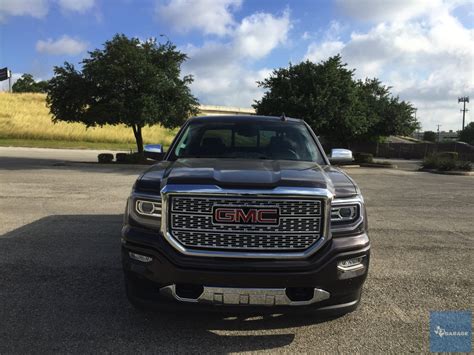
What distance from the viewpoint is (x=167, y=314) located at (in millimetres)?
4109

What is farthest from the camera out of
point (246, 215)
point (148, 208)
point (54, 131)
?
point (54, 131)

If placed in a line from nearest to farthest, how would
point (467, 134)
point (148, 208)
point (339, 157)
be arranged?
point (148, 208) → point (339, 157) → point (467, 134)

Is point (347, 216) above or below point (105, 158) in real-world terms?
above

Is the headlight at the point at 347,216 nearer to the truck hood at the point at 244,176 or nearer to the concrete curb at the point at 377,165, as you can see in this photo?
the truck hood at the point at 244,176

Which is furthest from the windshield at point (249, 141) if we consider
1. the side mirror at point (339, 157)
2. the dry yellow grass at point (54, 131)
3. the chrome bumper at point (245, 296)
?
the dry yellow grass at point (54, 131)

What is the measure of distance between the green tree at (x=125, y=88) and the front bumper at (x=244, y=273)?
1867 centimetres

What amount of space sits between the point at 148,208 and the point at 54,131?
5105 cm

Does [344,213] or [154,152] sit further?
[154,152]

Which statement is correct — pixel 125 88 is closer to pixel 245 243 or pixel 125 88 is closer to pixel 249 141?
pixel 249 141

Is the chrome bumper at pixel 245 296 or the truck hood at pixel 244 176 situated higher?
the truck hood at pixel 244 176

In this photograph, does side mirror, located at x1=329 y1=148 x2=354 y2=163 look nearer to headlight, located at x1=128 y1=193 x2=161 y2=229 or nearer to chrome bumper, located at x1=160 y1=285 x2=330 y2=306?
chrome bumper, located at x1=160 y1=285 x2=330 y2=306

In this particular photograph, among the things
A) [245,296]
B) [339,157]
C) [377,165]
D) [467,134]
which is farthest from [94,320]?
[467,134]

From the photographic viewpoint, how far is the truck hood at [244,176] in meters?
3.53

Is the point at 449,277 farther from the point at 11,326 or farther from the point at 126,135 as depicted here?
the point at 126,135
